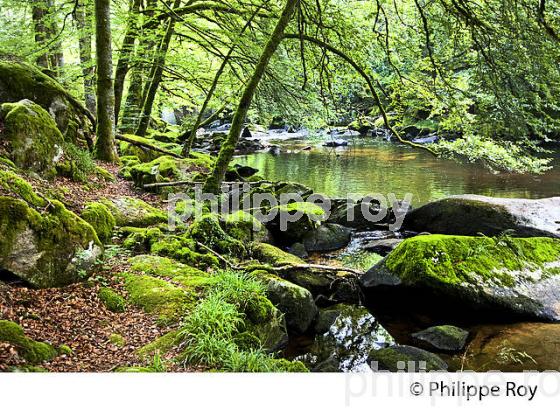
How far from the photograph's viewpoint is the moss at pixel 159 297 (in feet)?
12.7

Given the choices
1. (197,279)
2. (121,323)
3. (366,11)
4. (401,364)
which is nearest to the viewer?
(121,323)

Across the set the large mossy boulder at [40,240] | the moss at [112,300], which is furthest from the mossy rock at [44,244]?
the moss at [112,300]

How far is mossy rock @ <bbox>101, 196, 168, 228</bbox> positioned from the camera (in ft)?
19.6

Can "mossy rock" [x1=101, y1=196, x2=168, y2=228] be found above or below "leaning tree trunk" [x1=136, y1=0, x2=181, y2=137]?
below

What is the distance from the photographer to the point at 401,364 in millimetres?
3908

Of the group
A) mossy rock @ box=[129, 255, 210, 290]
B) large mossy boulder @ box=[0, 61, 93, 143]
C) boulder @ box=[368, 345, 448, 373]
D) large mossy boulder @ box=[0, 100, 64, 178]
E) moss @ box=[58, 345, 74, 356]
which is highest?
large mossy boulder @ box=[0, 61, 93, 143]

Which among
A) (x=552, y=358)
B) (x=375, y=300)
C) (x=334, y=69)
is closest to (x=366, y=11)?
(x=334, y=69)

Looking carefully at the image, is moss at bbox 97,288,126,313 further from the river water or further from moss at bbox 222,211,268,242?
moss at bbox 222,211,268,242

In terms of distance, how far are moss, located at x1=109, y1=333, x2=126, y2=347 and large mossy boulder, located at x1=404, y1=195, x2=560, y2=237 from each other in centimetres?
622

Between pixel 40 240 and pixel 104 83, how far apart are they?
5107mm

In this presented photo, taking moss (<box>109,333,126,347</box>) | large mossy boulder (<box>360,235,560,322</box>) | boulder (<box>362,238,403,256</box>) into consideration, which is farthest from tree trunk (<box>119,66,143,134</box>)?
moss (<box>109,333,126,347</box>)

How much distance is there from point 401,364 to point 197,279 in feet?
7.84

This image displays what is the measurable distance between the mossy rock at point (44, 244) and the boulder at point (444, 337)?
12.3 feet
